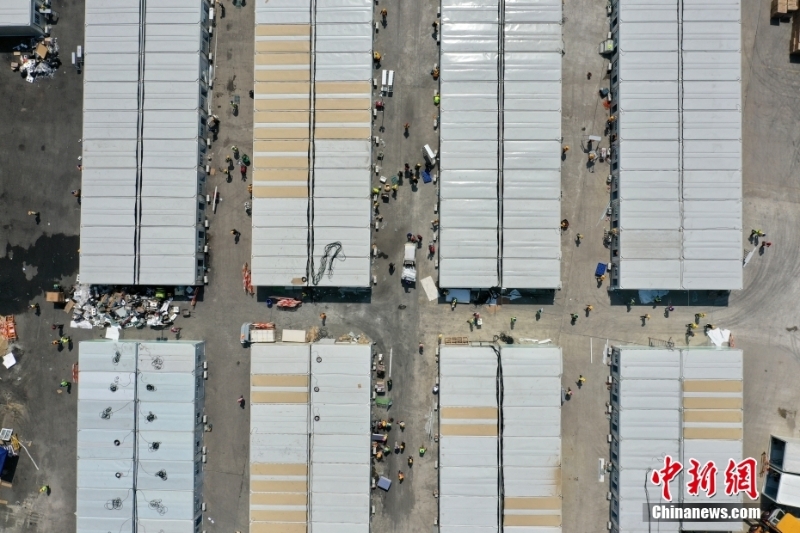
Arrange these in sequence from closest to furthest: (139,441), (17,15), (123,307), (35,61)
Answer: (139,441) < (17,15) < (123,307) < (35,61)

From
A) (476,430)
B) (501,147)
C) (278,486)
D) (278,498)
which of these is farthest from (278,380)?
(501,147)

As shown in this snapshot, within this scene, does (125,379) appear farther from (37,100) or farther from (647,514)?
(647,514)

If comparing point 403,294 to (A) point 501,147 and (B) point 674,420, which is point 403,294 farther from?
(B) point 674,420

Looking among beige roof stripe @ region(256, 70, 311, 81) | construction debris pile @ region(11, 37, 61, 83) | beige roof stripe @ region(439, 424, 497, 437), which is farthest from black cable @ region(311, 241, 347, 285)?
construction debris pile @ region(11, 37, 61, 83)

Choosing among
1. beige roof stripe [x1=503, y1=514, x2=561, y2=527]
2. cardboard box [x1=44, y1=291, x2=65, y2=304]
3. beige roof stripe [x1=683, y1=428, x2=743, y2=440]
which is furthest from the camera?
cardboard box [x1=44, y1=291, x2=65, y2=304]

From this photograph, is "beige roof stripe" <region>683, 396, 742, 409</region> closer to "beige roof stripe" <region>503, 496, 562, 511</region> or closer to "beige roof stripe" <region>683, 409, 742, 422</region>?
"beige roof stripe" <region>683, 409, 742, 422</region>

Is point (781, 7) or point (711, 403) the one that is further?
point (781, 7)

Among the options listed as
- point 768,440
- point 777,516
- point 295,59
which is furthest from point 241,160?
point 777,516
